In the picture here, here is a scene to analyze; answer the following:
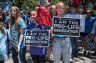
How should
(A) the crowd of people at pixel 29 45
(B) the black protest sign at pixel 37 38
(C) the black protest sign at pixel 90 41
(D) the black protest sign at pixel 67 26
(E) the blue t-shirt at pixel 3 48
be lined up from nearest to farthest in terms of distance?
(E) the blue t-shirt at pixel 3 48 → (A) the crowd of people at pixel 29 45 → (D) the black protest sign at pixel 67 26 → (B) the black protest sign at pixel 37 38 → (C) the black protest sign at pixel 90 41

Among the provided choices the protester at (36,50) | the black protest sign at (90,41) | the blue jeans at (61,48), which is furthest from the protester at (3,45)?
the black protest sign at (90,41)

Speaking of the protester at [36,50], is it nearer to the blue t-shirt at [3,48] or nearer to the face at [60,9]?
the face at [60,9]

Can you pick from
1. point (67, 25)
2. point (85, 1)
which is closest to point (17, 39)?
A: point (67, 25)

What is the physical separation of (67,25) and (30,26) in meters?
0.90

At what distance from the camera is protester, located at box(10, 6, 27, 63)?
744 cm

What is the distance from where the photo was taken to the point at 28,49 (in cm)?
776

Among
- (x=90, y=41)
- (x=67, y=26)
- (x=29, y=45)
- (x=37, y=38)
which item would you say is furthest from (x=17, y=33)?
(x=90, y=41)

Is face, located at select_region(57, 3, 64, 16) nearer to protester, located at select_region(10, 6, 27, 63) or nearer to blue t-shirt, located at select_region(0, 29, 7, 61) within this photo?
protester, located at select_region(10, 6, 27, 63)

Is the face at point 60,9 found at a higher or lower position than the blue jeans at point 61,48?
higher

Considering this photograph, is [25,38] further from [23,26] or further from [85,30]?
[85,30]

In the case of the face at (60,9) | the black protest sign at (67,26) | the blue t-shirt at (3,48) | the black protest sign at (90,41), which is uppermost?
the face at (60,9)

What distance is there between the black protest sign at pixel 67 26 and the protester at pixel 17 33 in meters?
0.77

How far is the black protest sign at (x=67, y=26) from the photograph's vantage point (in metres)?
7.39

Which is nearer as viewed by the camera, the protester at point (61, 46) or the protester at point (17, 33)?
the protester at point (61, 46)
